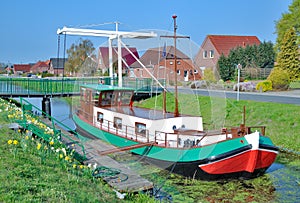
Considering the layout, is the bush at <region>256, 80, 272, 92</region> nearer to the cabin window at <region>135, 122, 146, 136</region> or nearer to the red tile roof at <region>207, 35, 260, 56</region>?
the red tile roof at <region>207, 35, 260, 56</region>

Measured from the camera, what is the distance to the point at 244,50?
3747 cm

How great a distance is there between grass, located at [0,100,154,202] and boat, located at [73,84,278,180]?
2780 millimetres

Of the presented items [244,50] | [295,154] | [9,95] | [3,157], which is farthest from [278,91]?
[3,157]

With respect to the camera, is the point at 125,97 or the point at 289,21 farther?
the point at 289,21

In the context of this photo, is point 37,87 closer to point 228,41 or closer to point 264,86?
point 264,86

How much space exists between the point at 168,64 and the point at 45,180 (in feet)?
19.4

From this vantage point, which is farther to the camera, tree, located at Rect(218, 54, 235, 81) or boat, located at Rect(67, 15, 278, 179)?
tree, located at Rect(218, 54, 235, 81)

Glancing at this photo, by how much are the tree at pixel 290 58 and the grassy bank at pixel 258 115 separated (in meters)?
15.9

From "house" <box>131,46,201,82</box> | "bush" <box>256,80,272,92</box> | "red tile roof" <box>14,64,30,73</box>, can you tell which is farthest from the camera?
"red tile roof" <box>14,64,30,73</box>

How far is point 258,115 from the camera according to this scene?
16.5m

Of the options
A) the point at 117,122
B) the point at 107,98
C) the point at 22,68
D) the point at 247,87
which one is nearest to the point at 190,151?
the point at 117,122

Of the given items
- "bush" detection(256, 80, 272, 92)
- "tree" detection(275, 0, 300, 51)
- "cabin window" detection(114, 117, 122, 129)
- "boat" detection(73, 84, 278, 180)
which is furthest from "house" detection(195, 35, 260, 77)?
"boat" detection(73, 84, 278, 180)

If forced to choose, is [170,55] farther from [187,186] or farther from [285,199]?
[285,199]

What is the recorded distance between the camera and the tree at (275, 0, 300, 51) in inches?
1617
